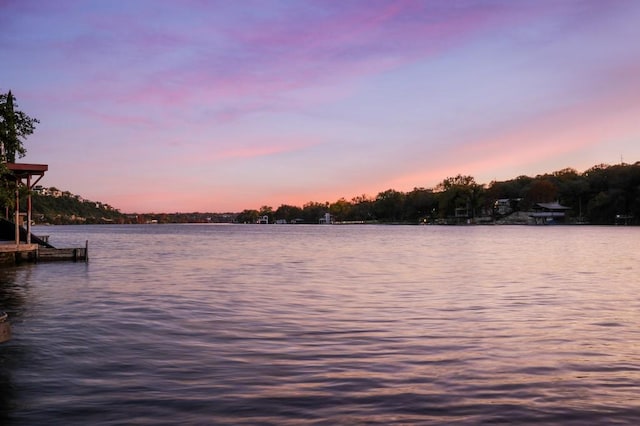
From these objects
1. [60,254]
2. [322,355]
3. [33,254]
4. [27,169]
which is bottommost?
[322,355]

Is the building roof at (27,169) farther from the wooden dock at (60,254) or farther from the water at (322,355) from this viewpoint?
the water at (322,355)

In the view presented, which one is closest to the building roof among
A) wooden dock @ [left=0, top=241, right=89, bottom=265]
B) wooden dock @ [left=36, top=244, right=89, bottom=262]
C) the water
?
wooden dock @ [left=0, top=241, right=89, bottom=265]

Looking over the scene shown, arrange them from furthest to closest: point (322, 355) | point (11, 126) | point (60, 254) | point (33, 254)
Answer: point (60, 254)
point (33, 254)
point (11, 126)
point (322, 355)

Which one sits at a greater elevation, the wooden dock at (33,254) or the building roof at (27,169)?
the building roof at (27,169)

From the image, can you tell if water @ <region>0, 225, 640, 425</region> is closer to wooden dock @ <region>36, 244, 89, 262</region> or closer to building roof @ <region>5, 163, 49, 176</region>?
building roof @ <region>5, 163, 49, 176</region>

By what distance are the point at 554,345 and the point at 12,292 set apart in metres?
23.0

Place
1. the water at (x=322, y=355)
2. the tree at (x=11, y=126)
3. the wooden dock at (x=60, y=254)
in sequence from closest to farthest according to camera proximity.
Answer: the water at (x=322, y=355)
the tree at (x=11, y=126)
the wooden dock at (x=60, y=254)

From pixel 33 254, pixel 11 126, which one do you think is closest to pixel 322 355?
pixel 11 126

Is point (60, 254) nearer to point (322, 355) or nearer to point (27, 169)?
point (27, 169)

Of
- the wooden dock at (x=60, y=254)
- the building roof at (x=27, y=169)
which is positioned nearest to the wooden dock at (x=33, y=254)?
the wooden dock at (x=60, y=254)

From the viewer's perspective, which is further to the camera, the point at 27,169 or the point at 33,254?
the point at 33,254

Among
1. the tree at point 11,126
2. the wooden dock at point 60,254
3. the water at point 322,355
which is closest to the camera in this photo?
the water at point 322,355

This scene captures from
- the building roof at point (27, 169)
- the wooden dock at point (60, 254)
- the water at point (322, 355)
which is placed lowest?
the water at point (322, 355)

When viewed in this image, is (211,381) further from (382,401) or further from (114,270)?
(114,270)
